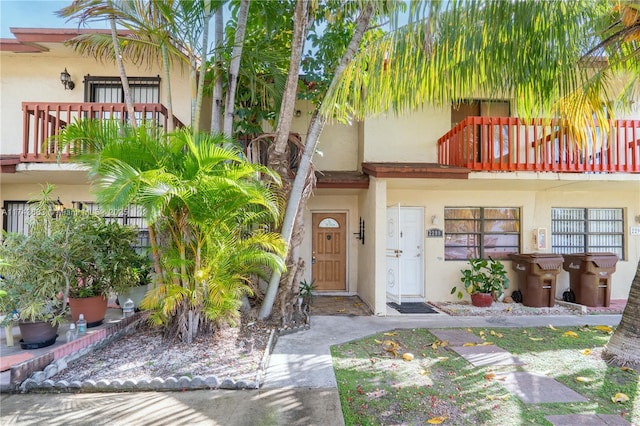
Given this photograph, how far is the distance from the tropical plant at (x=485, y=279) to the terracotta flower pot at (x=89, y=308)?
7945 millimetres

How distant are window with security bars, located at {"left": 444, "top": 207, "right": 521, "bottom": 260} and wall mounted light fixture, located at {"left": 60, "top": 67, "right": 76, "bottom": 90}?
1020 cm

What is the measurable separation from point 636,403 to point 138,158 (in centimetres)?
667

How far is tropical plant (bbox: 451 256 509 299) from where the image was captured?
8250mm

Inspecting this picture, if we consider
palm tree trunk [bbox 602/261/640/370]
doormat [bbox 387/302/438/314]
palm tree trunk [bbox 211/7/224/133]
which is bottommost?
doormat [bbox 387/302/438/314]

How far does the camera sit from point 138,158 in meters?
4.64

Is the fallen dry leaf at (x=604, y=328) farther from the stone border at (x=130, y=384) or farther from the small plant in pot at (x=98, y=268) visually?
the small plant in pot at (x=98, y=268)

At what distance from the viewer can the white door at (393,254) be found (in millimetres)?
7840

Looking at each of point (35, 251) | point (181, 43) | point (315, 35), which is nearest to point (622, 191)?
point (315, 35)

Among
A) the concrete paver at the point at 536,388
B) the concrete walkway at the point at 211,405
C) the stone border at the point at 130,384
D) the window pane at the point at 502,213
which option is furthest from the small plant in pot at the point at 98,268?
the window pane at the point at 502,213

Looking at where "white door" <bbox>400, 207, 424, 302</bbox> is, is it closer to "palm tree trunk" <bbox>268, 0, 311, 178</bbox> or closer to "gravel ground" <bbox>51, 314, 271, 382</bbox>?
"palm tree trunk" <bbox>268, 0, 311, 178</bbox>

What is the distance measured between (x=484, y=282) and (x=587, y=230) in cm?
378

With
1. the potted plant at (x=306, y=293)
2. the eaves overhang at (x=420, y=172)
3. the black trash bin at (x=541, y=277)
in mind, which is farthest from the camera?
the potted plant at (x=306, y=293)

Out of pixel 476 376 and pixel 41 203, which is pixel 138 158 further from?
pixel 476 376

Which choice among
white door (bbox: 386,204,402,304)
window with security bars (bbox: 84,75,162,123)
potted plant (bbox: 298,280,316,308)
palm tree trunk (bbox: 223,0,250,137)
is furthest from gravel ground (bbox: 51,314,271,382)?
window with security bars (bbox: 84,75,162,123)
